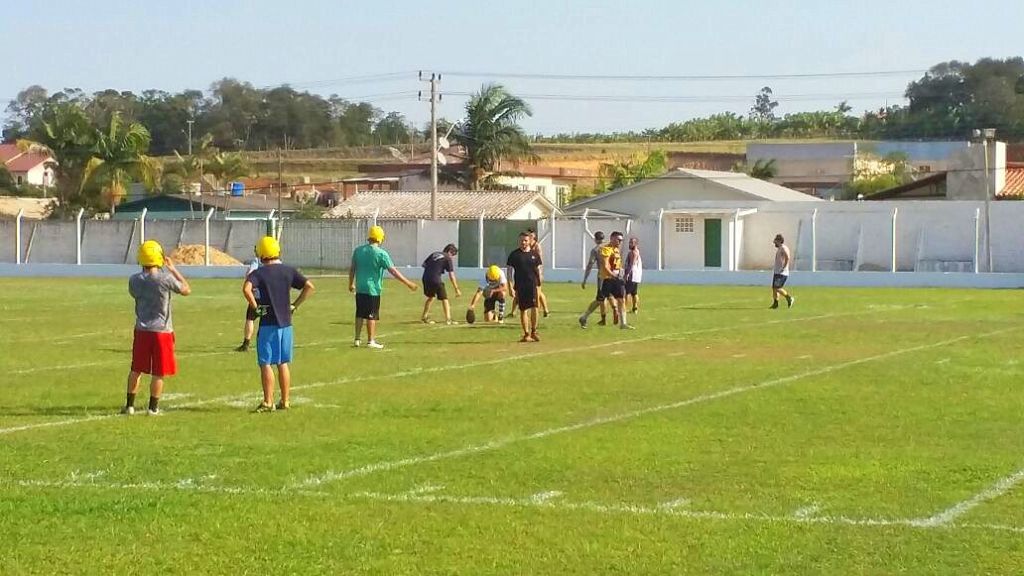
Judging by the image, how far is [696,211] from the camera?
185ft

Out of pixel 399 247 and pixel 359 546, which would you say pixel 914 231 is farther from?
pixel 359 546

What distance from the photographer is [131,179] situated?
73875mm

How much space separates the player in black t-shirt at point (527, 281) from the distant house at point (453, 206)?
41.9 meters

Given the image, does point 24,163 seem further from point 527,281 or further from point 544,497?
point 544,497

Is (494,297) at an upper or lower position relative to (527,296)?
lower

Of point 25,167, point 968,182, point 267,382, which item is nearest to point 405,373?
point 267,382

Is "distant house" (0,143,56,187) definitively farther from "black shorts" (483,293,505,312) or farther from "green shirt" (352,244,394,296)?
"green shirt" (352,244,394,296)

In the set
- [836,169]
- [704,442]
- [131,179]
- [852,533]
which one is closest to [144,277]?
[704,442]

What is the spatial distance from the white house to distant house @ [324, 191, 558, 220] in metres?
1.81

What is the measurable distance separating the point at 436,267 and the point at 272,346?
12.7 metres

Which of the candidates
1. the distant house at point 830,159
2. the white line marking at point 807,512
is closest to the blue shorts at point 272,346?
the white line marking at point 807,512

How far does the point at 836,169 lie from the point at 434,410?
3345 inches

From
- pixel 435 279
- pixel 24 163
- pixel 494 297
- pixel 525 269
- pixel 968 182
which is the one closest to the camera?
pixel 525 269

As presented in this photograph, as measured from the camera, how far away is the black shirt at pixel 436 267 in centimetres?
2688
